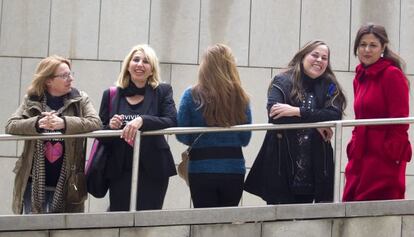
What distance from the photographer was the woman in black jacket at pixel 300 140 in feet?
31.5

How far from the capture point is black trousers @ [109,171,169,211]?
967 cm

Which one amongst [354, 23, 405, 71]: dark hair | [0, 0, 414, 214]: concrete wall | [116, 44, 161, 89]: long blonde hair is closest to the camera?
[354, 23, 405, 71]: dark hair

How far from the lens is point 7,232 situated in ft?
31.4

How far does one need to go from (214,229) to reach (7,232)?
177 cm

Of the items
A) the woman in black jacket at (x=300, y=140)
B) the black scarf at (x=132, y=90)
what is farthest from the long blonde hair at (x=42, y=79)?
the woman in black jacket at (x=300, y=140)

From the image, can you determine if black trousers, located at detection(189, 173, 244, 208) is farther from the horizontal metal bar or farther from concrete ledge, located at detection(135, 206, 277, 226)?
the horizontal metal bar

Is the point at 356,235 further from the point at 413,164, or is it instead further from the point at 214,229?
the point at 413,164

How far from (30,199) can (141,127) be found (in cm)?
116

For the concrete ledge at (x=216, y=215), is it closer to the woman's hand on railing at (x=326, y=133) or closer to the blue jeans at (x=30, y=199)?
the blue jeans at (x=30, y=199)

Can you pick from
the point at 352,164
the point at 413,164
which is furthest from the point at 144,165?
the point at 413,164

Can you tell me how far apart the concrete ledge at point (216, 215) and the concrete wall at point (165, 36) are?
4.42m

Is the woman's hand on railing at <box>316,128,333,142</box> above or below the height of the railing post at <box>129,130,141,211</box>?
above

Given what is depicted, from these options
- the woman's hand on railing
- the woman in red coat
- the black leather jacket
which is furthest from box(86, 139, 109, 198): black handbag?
the woman in red coat

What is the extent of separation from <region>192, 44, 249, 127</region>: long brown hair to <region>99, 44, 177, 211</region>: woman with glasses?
34 cm
